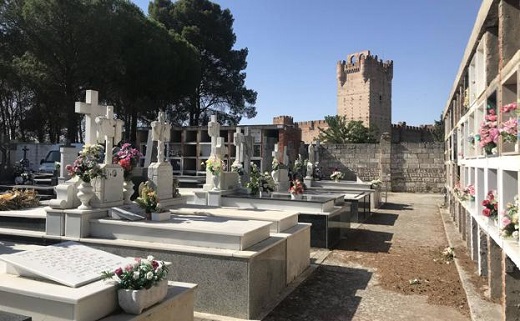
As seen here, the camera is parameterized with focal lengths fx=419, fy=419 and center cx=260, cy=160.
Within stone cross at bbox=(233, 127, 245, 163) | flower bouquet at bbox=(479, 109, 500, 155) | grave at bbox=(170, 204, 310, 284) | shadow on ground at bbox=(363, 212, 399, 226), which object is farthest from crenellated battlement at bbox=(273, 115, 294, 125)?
flower bouquet at bbox=(479, 109, 500, 155)

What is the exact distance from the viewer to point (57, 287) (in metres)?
3.26

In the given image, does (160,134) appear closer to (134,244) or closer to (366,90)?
(134,244)

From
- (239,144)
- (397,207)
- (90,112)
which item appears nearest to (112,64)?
(239,144)

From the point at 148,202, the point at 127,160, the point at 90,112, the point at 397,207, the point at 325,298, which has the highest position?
the point at 90,112

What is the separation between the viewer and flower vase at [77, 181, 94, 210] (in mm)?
5543

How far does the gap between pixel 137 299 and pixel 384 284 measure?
12.2 ft

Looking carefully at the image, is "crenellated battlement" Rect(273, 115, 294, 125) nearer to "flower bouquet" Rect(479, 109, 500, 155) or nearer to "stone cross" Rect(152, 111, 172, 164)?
"stone cross" Rect(152, 111, 172, 164)

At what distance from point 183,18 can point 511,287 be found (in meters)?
31.4

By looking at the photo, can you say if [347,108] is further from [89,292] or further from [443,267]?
[89,292]

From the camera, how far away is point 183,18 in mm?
31953

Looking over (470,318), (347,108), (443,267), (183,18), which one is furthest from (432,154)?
(347,108)

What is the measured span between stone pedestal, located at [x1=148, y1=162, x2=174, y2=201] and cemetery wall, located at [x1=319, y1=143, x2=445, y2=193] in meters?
16.5

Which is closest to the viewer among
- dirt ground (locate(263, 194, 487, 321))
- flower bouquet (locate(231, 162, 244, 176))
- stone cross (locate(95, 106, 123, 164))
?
dirt ground (locate(263, 194, 487, 321))

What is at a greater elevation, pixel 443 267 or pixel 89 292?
pixel 89 292
